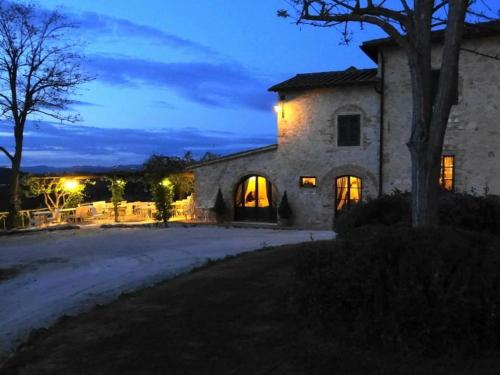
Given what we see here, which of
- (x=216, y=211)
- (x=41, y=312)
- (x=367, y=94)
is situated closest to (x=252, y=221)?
(x=216, y=211)

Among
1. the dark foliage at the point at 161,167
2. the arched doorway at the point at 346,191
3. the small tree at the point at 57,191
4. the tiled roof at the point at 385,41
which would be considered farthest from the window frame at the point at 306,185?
the small tree at the point at 57,191

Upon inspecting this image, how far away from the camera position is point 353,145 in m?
18.6

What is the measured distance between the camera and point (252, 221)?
20.9 m

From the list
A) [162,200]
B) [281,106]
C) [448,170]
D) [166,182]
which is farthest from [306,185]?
[166,182]

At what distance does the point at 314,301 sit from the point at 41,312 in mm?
4172

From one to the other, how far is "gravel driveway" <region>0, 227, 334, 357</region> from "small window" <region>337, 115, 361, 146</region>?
4.94 m

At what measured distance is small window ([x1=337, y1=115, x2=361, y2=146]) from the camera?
1855cm

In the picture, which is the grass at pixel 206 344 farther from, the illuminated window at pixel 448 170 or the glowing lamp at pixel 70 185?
the glowing lamp at pixel 70 185

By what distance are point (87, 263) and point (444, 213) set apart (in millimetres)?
7380

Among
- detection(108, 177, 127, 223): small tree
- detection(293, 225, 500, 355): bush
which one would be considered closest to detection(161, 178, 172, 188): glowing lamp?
detection(108, 177, 127, 223): small tree

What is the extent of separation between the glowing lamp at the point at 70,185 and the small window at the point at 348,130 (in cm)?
1083

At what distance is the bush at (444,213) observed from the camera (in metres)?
7.23

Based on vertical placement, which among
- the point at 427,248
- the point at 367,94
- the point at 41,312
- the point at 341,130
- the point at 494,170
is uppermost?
the point at 367,94

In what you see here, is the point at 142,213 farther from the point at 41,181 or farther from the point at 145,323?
the point at 145,323
